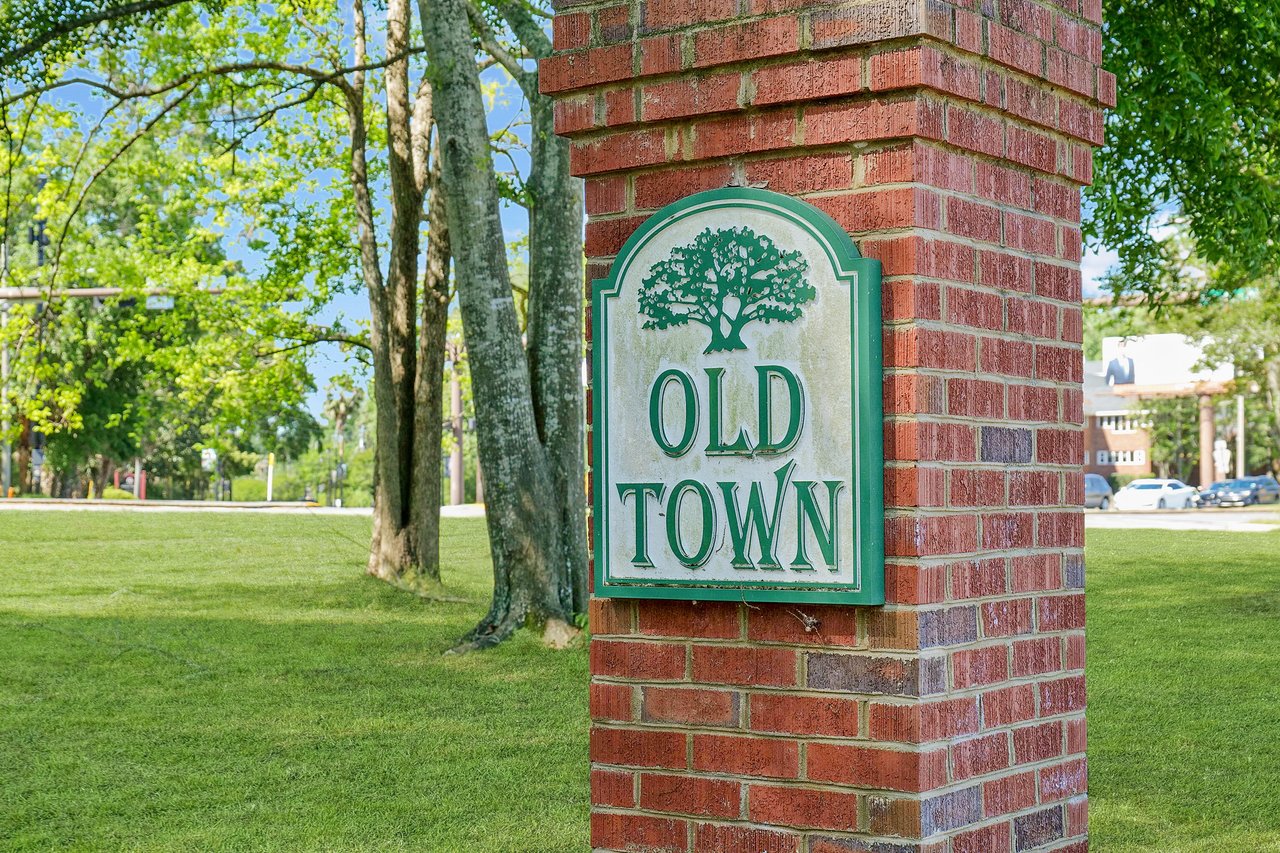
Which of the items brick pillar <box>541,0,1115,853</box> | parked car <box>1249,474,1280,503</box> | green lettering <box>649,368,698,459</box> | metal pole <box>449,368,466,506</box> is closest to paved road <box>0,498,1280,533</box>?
metal pole <box>449,368,466,506</box>

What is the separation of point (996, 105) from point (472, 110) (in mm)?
8779

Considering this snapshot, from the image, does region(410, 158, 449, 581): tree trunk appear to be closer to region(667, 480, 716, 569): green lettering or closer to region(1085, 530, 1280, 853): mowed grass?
region(1085, 530, 1280, 853): mowed grass

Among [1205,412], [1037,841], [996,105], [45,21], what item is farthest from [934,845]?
[1205,412]

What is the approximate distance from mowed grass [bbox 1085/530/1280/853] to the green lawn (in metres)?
0.02

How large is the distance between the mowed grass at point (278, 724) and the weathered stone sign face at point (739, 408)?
3.00 metres

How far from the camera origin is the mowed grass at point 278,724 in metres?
6.48

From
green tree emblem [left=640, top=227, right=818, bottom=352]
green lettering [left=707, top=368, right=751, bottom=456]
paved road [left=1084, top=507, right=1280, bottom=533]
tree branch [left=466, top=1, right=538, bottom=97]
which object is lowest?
paved road [left=1084, top=507, right=1280, bottom=533]

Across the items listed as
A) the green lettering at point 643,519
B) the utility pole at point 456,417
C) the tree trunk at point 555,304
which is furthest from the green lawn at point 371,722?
the utility pole at point 456,417

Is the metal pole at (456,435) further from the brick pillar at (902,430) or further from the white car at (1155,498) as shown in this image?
the brick pillar at (902,430)

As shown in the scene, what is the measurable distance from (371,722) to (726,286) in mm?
6441

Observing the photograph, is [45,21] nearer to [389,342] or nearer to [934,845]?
[389,342]

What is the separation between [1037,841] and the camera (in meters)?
3.62

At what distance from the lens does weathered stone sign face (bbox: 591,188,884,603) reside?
3199 mm

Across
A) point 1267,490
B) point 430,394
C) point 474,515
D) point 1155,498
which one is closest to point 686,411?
point 430,394
